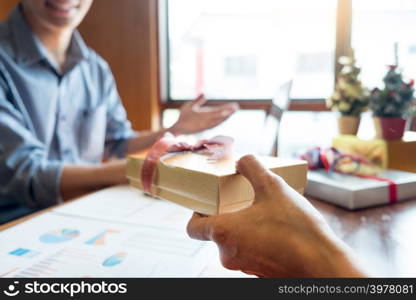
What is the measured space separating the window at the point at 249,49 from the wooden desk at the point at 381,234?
0.80 meters

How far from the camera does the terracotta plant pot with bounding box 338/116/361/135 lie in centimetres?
80

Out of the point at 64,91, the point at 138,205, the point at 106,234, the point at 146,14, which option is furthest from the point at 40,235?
the point at 146,14

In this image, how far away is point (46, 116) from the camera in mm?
948

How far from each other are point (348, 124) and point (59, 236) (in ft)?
2.02

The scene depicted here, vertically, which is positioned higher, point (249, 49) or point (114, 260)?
point (249, 49)

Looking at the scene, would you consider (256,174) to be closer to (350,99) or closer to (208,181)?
(208,181)

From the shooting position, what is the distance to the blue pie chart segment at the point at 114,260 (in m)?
0.43

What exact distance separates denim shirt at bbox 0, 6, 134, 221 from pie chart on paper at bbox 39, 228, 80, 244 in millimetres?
250

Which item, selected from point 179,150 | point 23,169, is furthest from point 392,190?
point 23,169

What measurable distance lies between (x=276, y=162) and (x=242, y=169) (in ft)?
0.21

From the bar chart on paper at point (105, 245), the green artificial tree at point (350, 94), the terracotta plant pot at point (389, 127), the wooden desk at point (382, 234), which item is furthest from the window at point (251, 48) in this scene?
the bar chart on paper at point (105, 245)

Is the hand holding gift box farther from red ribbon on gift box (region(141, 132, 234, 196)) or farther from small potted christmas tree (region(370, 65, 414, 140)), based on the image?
small potted christmas tree (region(370, 65, 414, 140))

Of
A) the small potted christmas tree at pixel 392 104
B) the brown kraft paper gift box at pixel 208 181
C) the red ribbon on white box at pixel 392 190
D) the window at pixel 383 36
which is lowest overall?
the red ribbon on white box at pixel 392 190

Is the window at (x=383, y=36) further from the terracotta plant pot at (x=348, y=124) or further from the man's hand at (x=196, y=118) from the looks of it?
the man's hand at (x=196, y=118)
